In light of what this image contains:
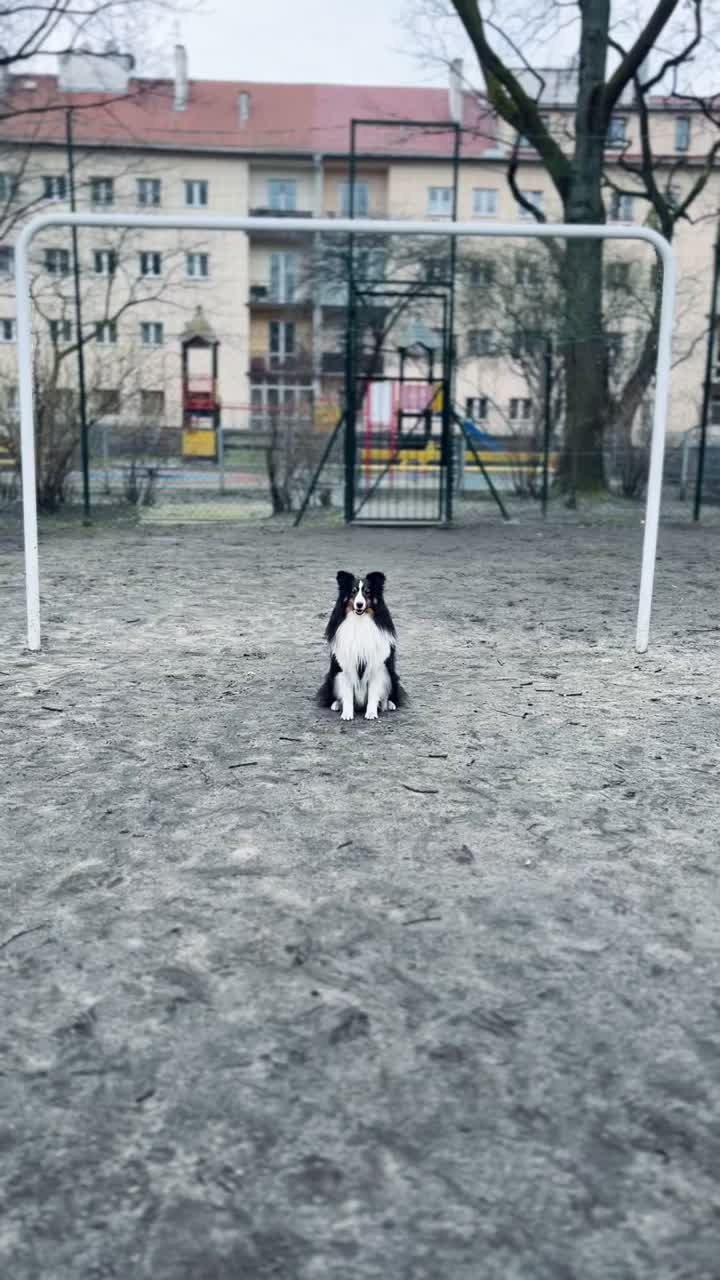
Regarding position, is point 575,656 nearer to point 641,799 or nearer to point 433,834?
point 641,799

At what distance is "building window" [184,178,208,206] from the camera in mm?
40381

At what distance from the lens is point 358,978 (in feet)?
8.98

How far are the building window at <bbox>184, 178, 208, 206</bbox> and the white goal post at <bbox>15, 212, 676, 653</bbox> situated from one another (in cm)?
3674

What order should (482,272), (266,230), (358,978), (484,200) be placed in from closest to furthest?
(358,978), (266,230), (482,272), (484,200)

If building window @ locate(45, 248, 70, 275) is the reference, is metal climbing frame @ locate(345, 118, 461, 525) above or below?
below

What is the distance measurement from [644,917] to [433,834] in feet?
2.77

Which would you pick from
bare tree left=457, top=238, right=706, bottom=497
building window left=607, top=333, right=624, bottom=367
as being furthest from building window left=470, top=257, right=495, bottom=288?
building window left=607, top=333, right=624, bottom=367

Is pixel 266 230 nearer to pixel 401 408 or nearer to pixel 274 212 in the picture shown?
pixel 401 408

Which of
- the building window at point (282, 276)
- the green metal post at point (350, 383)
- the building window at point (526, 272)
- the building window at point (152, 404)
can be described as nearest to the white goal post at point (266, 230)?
the green metal post at point (350, 383)

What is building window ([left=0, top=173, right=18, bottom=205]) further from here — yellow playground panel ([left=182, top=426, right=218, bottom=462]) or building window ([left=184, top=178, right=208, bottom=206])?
building window ([left=184, top=178, right=208, bottom=206])

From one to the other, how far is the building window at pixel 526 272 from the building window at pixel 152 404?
11.2 meters

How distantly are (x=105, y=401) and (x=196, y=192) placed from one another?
29.6 metres

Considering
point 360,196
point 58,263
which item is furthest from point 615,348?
point 360,196

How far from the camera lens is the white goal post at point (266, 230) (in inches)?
238
